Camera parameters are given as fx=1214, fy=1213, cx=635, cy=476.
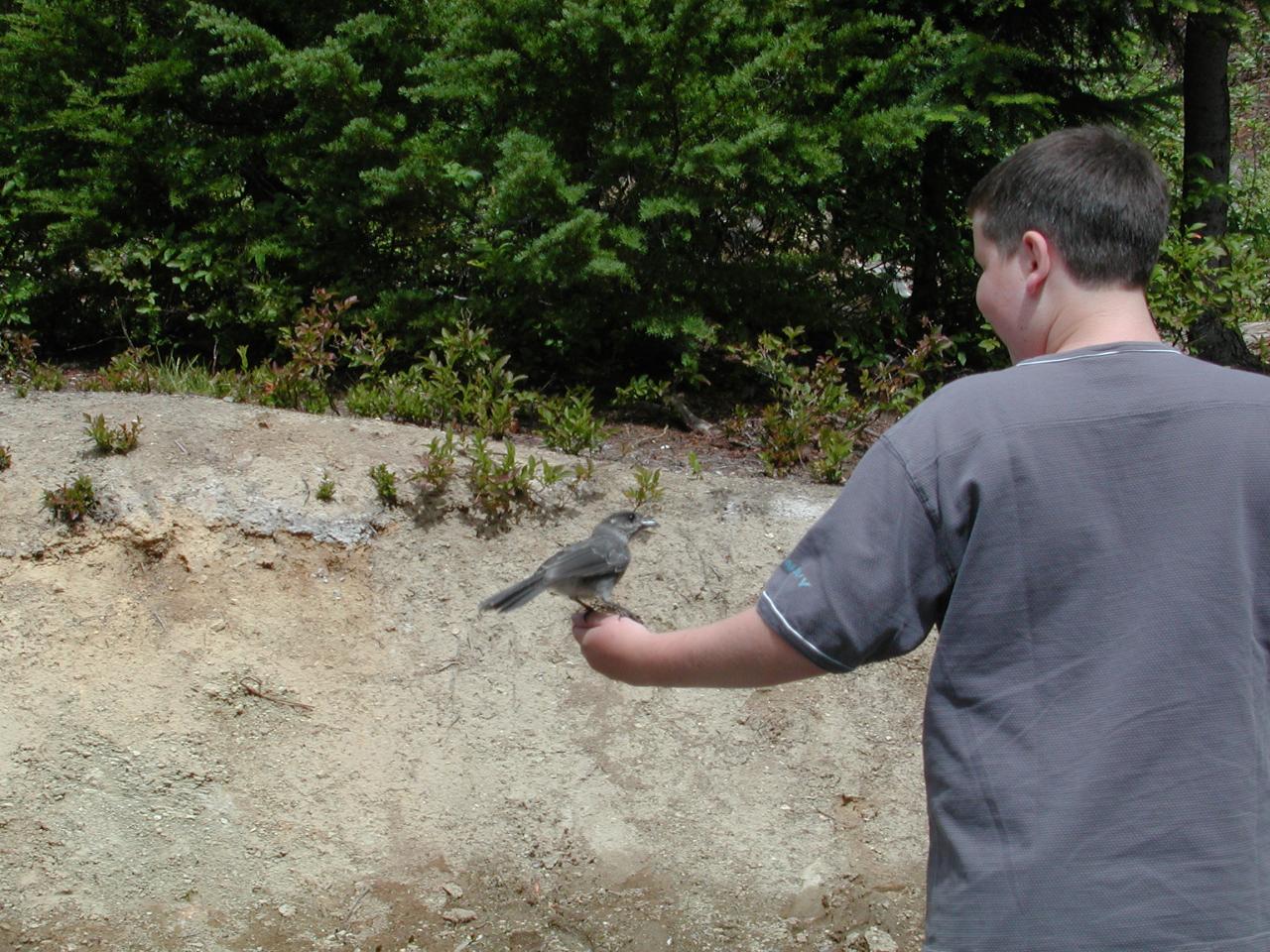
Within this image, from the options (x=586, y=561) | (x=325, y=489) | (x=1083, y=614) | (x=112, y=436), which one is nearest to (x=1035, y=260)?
(x=1083, y=614)

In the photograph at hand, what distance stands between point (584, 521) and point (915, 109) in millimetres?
3104

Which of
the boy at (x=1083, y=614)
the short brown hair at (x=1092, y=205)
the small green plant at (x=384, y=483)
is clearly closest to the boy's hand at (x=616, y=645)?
the boy at (x=1083, y=614)

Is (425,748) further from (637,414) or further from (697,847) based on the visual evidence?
(637,414)

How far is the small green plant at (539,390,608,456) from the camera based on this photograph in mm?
6547

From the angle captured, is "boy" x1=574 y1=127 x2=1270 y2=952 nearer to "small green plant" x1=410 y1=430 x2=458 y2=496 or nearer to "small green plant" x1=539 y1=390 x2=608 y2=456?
"small green plant" x1=410 y1=430 x2=458 y2=496

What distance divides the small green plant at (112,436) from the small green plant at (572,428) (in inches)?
82.6

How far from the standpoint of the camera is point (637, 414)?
7.41 m

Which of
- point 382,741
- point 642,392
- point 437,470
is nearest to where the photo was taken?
point 382,741

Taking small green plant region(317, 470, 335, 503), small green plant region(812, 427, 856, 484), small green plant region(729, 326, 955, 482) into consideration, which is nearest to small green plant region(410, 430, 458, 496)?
small green plant region(317, 470, 335, 503)

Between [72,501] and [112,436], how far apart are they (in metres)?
0.39

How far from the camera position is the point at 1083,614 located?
6.14 ft

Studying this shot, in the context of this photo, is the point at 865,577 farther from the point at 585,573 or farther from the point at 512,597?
the point at 585,573

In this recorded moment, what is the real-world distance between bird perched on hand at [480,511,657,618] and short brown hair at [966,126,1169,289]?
1.39 m

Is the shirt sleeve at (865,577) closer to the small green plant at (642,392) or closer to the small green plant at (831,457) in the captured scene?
the small green plant at (831,457)
